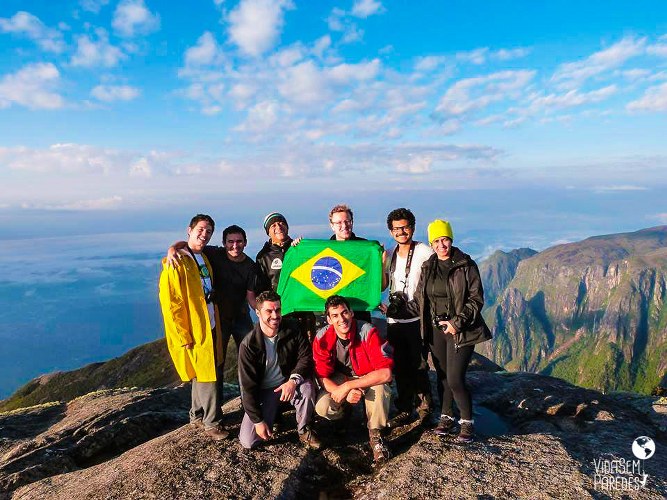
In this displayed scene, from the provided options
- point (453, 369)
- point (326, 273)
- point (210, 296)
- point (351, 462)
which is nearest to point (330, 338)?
point (326, 273)

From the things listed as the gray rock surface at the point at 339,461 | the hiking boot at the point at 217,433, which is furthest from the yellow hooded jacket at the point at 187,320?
the gray rock surface at the point at 339,461

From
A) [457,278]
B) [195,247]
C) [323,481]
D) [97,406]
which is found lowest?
[97,406]

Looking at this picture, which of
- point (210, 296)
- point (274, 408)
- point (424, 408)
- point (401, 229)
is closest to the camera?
point (274, 408)

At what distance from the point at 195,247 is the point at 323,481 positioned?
7.25 metres

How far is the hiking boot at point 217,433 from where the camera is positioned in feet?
38.1

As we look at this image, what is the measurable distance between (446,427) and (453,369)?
175cm

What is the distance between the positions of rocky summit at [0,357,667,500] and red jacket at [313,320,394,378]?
2277mm

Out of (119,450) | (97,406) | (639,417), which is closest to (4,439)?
(97,406)

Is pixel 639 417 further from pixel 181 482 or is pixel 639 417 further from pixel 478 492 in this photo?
pixel 181 482

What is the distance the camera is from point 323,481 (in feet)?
33.1

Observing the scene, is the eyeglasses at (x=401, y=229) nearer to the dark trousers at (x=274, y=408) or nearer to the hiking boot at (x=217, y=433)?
the dark trousers at (x=274, y=408)

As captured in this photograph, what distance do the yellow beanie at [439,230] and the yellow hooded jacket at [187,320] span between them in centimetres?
690

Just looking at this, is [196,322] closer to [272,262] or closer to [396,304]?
[272,262]

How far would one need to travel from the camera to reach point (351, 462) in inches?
422
